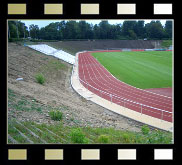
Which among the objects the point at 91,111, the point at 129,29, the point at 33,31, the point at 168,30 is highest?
the point at 129,29

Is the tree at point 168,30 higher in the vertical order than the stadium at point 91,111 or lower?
higher

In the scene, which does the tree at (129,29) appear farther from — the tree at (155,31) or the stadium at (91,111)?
the stadium at (91,111)

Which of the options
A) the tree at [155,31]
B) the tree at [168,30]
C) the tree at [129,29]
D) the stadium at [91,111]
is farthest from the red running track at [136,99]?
the tree at [129,29]

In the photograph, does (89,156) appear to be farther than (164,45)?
No

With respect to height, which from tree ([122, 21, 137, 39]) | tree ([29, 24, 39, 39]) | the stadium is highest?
tree ([122, 21, 137, 39])

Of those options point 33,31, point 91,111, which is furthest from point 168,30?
point 91,111

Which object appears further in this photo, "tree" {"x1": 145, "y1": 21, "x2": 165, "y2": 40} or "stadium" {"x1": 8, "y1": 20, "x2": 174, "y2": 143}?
"tree" {"x1": 145, "y1": 21, "x2": 165, "y2": 40}

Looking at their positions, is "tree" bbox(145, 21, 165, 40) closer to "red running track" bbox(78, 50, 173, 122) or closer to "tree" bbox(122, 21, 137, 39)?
"tree" bbox(122, 21, 137, 39)

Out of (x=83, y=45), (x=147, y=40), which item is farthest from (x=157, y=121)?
(x=147, y=40)

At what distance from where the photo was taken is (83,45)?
240 ft

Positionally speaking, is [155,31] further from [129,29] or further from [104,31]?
[104,31]

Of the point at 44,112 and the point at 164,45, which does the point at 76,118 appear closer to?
the point at 44,112

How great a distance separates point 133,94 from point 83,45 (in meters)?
58.4

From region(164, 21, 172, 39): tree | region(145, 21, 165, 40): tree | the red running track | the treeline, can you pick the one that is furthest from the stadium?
region(145, 21, 165, 40): tree
